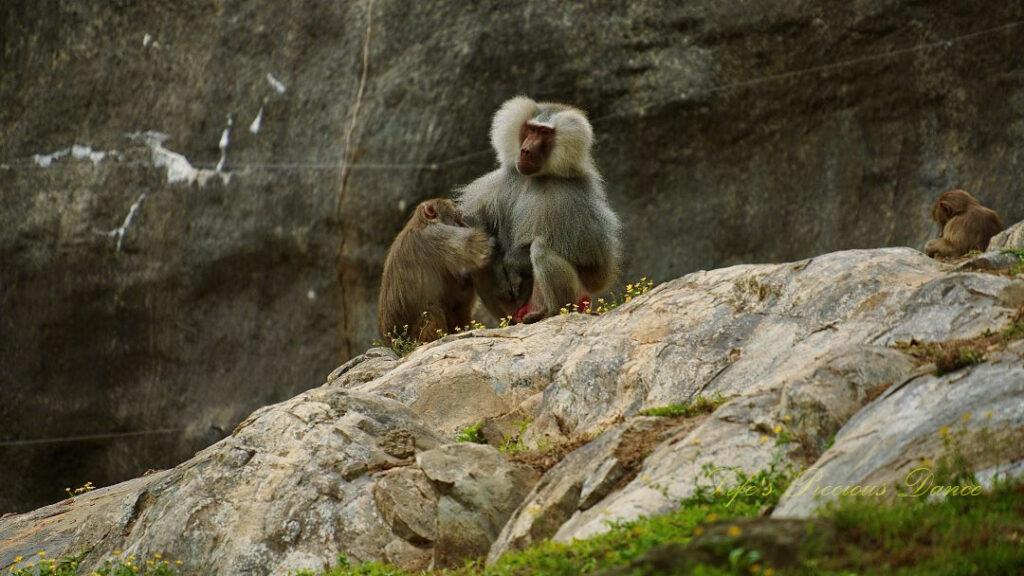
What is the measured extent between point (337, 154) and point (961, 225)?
7215mm

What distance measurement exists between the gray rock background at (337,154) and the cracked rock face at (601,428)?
568 centimetres

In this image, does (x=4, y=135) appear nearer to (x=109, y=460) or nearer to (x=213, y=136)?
(x=213, y=136)

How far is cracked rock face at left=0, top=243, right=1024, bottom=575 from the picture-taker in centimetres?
688

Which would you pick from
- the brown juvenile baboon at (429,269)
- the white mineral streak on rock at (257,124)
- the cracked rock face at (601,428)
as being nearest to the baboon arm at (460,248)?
the brown juvenile baboon at (429,269)

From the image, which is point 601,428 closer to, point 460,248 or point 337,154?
point 460,248

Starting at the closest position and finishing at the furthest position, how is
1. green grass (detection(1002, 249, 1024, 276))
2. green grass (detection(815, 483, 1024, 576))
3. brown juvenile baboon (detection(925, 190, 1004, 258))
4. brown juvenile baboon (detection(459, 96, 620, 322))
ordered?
1. green grass (detection(815, 483, 1024, 576))
2. green grass (detection(1002, 249, 1024, 276))
3. brown juvenile baboon (detection(459, 96, 620, 322))
4. brown juvenile baboon (detection(925, 190, 1004, 258))

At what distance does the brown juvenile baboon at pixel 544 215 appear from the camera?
12.2 m

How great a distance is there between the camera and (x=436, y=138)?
16.5 m

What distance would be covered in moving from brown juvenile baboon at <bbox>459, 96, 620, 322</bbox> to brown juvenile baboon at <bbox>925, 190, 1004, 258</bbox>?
3445 mm

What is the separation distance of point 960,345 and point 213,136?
11.8 meters

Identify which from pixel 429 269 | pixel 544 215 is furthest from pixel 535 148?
pixel 429 269

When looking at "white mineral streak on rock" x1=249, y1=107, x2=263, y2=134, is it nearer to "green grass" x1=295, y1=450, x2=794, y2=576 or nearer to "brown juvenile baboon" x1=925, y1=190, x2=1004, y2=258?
"brown juvenile baboon" x1=925, y1=190, x2=1004, y2=258

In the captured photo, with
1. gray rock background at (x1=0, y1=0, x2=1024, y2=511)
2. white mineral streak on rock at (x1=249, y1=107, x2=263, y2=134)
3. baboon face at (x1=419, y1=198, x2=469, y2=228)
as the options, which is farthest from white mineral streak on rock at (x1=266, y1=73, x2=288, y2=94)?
baboon face at (x1=419, y1=198, x2=469, y2=228)

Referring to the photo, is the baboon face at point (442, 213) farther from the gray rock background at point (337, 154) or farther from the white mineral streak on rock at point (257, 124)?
the white mineral streak on rock at point (257, 124)
